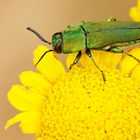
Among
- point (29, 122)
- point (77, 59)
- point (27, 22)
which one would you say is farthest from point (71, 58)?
point (27, 22)

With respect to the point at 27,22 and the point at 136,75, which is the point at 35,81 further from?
the point at 27,22

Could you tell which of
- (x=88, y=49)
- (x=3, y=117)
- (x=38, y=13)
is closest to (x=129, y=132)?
(x=88, y=49)

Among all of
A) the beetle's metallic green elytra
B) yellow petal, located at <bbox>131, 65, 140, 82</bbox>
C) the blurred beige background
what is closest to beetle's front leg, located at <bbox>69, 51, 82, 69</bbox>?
the beetle's metallic green elytra

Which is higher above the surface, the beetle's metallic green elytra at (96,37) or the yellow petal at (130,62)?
the beetle's metallic green elytra at (96,37)

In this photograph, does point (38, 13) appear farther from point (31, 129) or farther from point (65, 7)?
point (31, 129)

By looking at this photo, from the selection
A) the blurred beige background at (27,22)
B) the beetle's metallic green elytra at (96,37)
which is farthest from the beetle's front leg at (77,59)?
the blurred beige background at (27,22)

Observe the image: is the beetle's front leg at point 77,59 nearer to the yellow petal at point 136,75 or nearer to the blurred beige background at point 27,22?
the yellow petal at point 136,75
